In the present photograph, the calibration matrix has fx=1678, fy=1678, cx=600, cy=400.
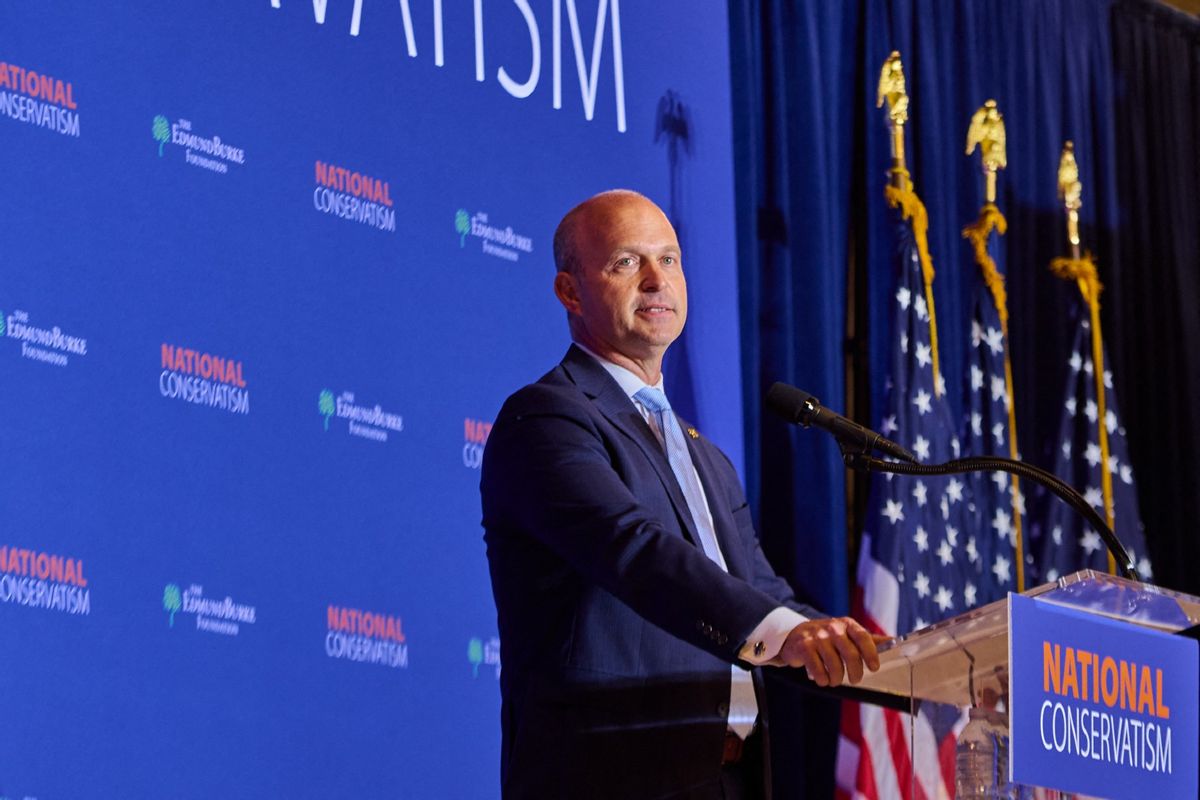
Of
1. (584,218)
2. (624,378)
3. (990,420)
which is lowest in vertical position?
(624,378)

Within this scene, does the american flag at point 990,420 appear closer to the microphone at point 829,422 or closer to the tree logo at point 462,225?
the tree logo at point 462,225

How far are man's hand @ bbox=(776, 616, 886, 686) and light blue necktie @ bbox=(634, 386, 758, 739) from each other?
54 cm

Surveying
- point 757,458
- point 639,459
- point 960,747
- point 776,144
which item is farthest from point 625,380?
point 776,144

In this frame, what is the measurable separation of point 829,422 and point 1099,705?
2.01 feet

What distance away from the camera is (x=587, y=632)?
2508 millimetres

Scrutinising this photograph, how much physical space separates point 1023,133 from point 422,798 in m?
3.79

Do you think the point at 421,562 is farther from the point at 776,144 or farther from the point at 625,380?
the point at 776,144

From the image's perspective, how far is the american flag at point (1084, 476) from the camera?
5.84 metres

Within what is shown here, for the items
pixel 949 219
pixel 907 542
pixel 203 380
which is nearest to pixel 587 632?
pixel 203 380

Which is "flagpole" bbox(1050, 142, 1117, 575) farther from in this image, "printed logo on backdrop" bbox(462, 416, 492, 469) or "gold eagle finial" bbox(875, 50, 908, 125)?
"printed logo on backdrop" bbox(462, 416, 492, 469)

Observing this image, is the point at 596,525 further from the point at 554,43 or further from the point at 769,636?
the point at 554,43

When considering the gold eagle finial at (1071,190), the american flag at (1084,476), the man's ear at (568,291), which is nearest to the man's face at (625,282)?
the man's ear at (568,291)

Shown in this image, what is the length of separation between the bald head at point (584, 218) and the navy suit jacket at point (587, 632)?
19.6 inches

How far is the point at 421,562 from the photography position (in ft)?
12.3
